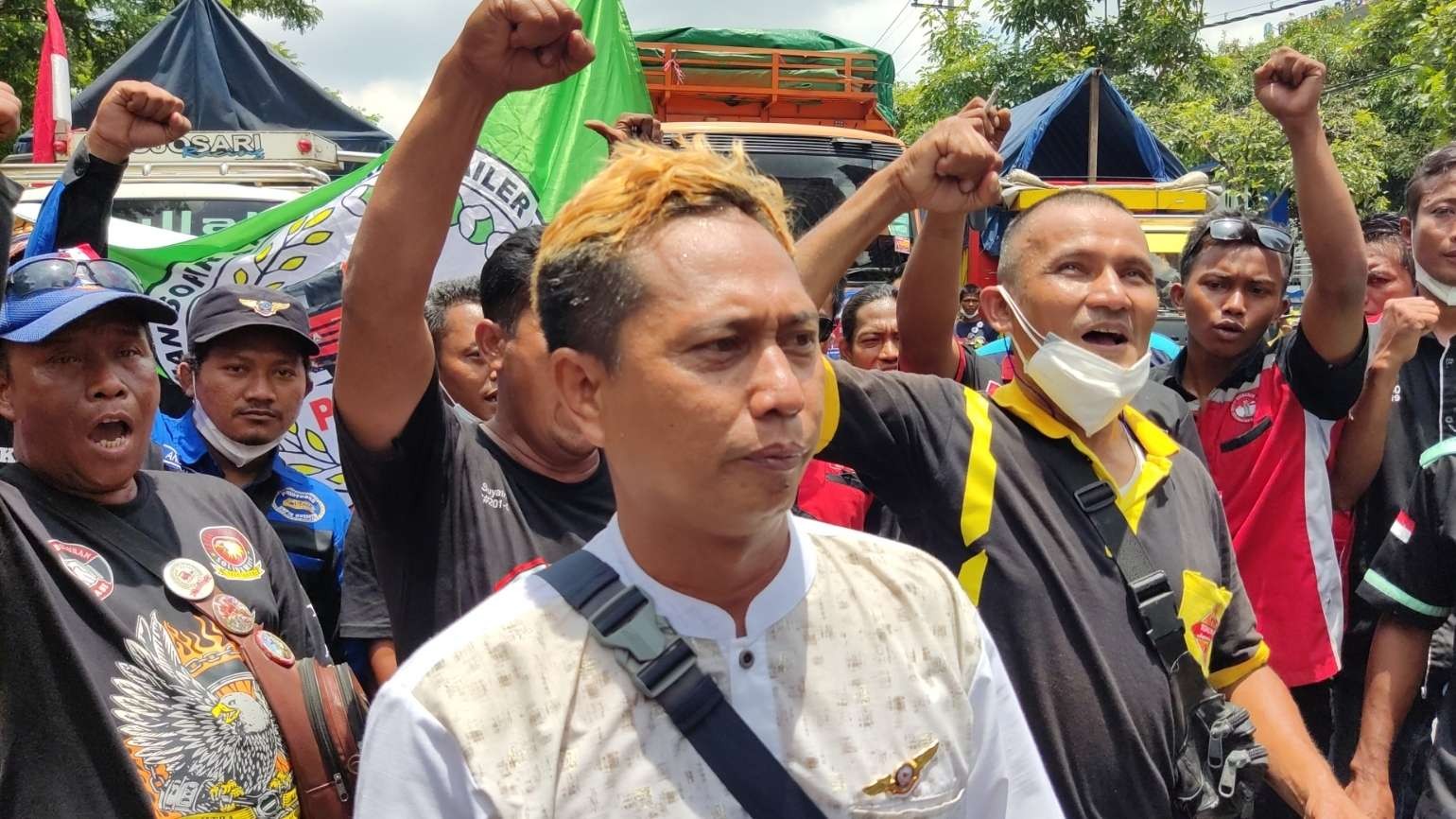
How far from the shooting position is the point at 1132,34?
18.4 m

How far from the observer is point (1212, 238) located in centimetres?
364

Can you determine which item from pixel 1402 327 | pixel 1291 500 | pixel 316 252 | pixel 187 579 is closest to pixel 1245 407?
pixel 1291 500

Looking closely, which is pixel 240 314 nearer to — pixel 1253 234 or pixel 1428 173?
pixel 1253 234

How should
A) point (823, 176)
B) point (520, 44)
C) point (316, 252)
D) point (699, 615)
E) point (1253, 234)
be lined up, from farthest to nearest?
point (823, 176) < point (316, 252) < point (1253, 234) < point (520, 44) < point (699, 615)

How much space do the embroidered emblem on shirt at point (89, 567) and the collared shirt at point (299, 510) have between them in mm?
1064

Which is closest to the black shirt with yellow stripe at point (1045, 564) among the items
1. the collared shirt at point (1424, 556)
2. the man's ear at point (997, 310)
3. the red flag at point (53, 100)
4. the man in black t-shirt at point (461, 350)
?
the man's ear at point (997, 310)

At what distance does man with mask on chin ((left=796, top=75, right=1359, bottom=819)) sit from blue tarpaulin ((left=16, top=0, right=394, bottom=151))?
8827 mm

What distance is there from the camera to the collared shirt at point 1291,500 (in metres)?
3.29

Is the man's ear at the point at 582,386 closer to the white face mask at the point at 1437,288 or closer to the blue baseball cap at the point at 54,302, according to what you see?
the blue baseball cap at the point at 54,302

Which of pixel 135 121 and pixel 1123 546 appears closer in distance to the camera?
pixel 1123 546

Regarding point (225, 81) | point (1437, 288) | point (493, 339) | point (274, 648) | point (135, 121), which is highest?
point (225, 81)

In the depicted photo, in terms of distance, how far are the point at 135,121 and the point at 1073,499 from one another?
2381mm

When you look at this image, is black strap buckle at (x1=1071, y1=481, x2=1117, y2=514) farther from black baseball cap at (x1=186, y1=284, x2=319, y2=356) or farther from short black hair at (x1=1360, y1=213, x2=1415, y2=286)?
short black hair at (x1=1360, y1=213, x2=1415, y2=286)

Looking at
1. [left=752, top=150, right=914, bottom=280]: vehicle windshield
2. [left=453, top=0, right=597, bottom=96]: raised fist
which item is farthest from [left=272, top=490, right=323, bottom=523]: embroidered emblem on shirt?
[left=752, top=150, right=914, bottom=280]: vehicle windshield
